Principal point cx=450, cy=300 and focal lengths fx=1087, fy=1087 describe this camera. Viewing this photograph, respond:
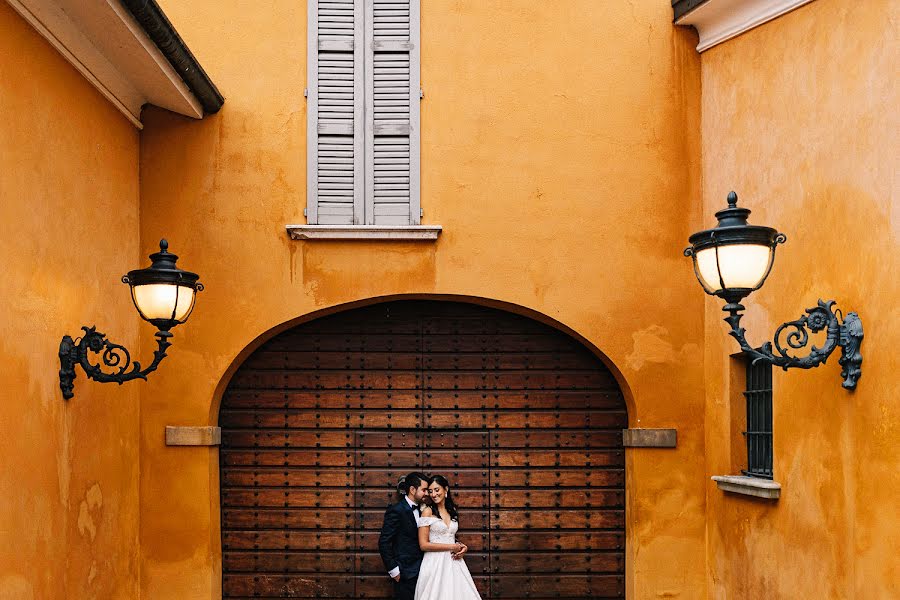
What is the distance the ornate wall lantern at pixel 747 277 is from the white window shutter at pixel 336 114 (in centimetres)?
335

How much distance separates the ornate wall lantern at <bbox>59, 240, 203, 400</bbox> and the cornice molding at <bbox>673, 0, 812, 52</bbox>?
14.1 feet

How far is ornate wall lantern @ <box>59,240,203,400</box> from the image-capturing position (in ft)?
21.7

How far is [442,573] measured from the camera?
8359 millimetres

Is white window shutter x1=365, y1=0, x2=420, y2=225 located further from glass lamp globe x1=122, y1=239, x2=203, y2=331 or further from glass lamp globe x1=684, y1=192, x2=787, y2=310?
glass lamp globe x1=684, y1=192, x2=787, y2=310

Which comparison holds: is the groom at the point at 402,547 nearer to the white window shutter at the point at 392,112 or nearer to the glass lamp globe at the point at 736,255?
the white window shutter at the point at 392,112

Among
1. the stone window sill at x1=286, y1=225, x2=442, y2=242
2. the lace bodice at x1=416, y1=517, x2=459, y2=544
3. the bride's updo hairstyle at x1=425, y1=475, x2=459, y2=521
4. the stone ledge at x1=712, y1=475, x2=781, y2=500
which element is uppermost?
the stone window sill at x1=286, y1=225, x2=442, y2=242

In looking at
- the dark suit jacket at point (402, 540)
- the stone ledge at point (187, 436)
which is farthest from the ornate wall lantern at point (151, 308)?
the dark suit jacket at point (402, 540)

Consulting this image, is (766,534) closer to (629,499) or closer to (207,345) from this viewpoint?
(629,499)

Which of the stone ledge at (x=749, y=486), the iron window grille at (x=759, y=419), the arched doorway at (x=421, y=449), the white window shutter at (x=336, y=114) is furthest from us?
the arched doorway at (x=421, y=449)

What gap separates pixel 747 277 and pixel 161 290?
11.3ft

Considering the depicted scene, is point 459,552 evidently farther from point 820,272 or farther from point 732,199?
point 732,199

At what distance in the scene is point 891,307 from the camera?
5824mm

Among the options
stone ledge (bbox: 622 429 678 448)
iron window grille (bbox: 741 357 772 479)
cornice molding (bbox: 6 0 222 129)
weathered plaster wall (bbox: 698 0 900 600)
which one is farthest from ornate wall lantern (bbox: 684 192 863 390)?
cornice molding (bbox: 6 0 222 129)

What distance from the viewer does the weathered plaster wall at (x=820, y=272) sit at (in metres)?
5.95
